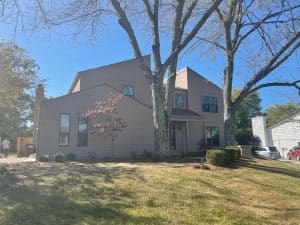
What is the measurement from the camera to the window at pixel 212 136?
29758 mm

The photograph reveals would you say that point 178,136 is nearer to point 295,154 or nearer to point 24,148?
point 24,148

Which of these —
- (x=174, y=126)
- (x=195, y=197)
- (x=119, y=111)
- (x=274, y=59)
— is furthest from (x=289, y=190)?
(x=174, y=126)

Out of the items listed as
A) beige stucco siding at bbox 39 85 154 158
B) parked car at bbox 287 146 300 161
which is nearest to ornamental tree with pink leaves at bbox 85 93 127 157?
beige stucco siding at bbox 39 85 154 158

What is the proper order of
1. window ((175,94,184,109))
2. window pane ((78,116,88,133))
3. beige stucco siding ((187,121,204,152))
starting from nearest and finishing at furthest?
window pane ((78,116,88,133)) < beige stucco siding ((187,121,204,152)) < window ((175,94,184,109))

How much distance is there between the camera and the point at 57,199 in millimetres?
8531

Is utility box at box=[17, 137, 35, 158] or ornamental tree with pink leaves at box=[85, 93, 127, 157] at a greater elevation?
ornamental tree with pink leaves at box=[85, 93, 127, 157]

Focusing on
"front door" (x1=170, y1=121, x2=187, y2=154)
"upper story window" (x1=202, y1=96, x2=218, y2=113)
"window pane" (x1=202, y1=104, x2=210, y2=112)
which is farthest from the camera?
"upper story window" (x1=202, y1=96, x2=218, y2=113)

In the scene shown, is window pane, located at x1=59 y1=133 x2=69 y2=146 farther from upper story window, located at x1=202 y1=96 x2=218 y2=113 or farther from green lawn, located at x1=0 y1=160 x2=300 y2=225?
upper story window, located at x1=202 y1=96 x2=218 y2=113

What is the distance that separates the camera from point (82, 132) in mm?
20312

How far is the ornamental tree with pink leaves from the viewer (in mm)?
19672

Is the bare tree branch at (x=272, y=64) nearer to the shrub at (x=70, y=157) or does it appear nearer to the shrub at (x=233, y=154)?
the shrub at (x=233, y=154)

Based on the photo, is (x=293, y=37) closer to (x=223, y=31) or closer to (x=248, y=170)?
(x=223, y=31)

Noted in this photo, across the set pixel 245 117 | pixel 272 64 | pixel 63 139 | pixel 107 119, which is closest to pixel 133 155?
pixel 107 119

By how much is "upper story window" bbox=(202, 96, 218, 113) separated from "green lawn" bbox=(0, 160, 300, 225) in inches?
680
